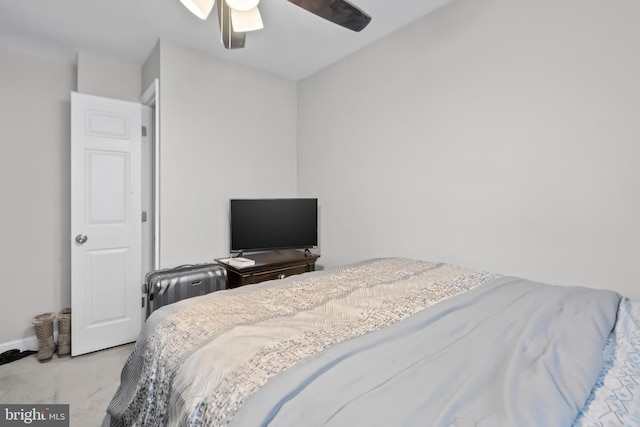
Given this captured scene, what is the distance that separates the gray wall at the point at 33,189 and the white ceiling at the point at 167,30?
26 centimetres

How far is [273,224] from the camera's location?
8.75ft

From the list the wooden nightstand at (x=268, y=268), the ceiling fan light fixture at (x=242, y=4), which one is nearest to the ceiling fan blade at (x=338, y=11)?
the ceiling fan light fixture at (x=242, y=4)

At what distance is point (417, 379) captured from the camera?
67 cm

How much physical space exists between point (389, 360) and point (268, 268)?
1.77 meters

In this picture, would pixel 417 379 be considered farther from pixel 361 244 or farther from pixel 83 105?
pixel 83 105

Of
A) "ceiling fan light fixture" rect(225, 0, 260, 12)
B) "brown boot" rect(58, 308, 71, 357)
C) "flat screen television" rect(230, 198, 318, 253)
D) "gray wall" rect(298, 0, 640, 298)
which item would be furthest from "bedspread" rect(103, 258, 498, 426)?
"brown boot" rect(58, 308, 71, 357)

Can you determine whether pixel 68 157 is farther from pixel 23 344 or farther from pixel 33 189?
pixel 23 344

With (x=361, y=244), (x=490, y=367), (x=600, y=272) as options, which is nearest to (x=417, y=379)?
(x=490, y=367)

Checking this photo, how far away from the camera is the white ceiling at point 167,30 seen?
1966 millimetres

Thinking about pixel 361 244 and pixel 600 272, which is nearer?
pixel 600 272

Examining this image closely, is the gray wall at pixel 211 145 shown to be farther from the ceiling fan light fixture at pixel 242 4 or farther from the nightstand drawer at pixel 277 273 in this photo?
the ceiling fan light fixture at pixel 242 4

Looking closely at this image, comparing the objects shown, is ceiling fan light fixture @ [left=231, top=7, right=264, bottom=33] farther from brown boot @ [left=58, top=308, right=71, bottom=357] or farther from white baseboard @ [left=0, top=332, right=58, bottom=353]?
white baseboard @ [left=0, top=332, right=58, bottom=353]

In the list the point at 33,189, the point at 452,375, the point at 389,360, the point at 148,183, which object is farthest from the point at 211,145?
the point at 452,375

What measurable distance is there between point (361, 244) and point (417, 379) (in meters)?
1.88
